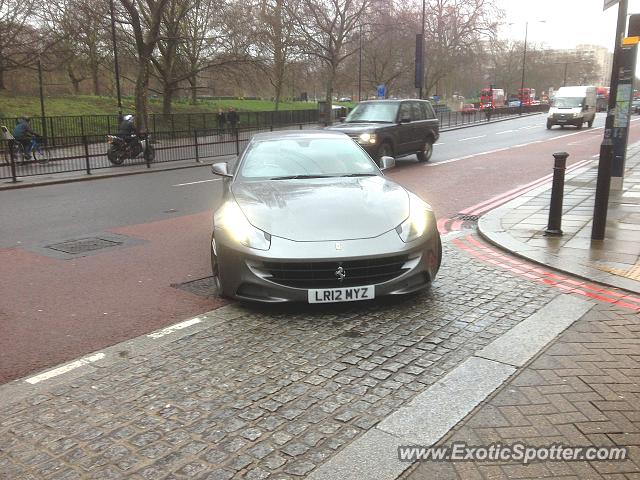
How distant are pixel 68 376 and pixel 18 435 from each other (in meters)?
0.70

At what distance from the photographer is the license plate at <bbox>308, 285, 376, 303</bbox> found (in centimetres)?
458

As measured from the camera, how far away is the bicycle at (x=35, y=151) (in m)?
16.9

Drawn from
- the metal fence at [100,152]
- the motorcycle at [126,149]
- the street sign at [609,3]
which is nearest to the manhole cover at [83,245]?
the street sign at [609,3]

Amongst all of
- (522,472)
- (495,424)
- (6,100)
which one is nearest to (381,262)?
(495,424)

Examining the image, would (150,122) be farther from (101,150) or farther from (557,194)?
(557,194)

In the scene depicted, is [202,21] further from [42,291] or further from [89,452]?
[89,452]

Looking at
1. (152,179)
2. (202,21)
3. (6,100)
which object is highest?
(202,21)

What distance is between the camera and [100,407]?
3.34 m

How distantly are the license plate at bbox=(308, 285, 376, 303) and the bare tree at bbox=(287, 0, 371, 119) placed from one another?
35476 mm

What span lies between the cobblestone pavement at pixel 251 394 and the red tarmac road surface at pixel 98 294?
563mm

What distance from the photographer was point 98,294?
553cm

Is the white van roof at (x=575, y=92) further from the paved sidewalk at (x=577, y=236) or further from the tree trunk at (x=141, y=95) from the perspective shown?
the paved sidewalk at (x=577, y=236)

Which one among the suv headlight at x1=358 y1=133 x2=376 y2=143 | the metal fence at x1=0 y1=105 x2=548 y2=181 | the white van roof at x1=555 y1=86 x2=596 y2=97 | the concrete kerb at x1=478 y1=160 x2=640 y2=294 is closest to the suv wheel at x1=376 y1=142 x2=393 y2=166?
the suv headlight at x1=358 y1=133 x2=376 y2=143

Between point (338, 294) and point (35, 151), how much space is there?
18.2m
